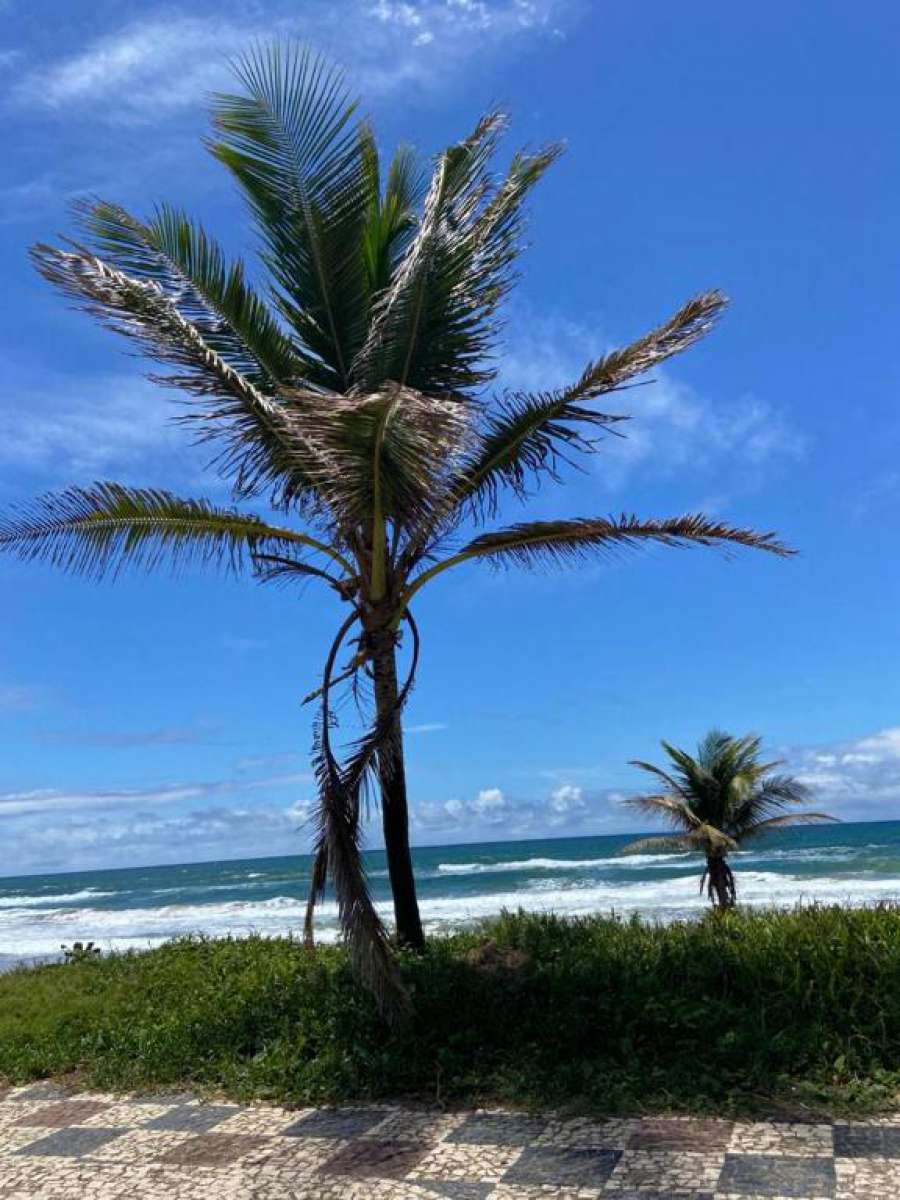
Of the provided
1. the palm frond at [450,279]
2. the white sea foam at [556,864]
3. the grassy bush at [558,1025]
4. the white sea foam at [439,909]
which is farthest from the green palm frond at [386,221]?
the white sea foam at [556,864]

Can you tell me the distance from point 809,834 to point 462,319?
191 feet

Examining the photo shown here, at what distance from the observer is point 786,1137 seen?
181 inches

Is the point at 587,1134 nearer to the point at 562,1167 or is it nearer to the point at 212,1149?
the point at 562,1167

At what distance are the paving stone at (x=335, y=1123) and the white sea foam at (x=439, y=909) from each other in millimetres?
17906

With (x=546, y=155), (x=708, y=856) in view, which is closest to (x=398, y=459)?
(x=546, y=155)

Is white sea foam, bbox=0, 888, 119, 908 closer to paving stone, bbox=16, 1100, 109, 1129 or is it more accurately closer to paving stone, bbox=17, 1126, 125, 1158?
paving stone, bbox=16, 1100, 109, 1129

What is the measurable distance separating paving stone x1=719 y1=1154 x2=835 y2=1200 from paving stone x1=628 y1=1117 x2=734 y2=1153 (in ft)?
0.63

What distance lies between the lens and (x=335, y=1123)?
5.38m

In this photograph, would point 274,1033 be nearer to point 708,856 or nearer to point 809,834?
point 708,856

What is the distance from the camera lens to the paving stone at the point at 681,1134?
4.60 metres

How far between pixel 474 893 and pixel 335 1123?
33.2 metres

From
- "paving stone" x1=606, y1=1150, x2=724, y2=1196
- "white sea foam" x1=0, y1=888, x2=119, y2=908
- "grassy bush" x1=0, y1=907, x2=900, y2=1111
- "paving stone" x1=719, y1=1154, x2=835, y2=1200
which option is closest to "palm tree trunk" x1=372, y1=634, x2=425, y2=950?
"grassy bush" x1=0, y1=907, x2=900, y2=1111

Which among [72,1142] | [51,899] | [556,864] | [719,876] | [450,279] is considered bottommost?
[72,1142]

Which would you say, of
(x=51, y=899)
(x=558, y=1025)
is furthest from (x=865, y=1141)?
(x=51, y=899)
